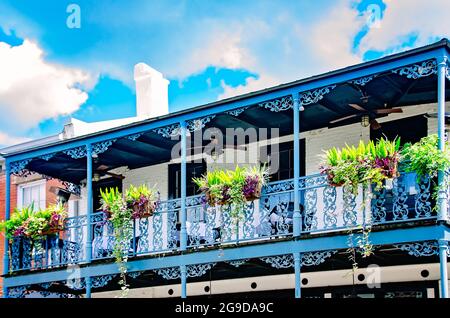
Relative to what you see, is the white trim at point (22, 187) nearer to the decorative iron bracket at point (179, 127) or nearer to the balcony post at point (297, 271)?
the decorative iron bracket at point (179, 127)

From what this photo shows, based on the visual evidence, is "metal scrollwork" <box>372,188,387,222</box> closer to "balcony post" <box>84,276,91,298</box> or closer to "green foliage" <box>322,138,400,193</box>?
"green foliage" <box>322,138,400,193</box>

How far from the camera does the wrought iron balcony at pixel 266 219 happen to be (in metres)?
11.7

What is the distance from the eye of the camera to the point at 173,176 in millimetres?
16891

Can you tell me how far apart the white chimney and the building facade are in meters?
2.72

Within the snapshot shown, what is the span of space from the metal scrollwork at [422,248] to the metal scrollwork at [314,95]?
2776 millimetres

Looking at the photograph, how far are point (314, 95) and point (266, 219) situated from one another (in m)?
2.29

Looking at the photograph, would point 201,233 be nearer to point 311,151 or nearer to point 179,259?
point 179,259

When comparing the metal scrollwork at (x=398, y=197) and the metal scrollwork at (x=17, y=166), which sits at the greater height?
the metal scrollwork at (x=17, y=166)

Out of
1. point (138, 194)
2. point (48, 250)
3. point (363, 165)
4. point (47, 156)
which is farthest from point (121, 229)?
point (363, 165)

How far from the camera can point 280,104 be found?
1301 centimetres

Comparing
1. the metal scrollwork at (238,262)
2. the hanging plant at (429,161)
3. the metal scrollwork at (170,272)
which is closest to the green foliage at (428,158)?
the hanging plant at (429,161)

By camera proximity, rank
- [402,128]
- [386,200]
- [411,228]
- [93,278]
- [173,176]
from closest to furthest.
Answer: [411,228], [386,200], [402,128], [93,278], [173,176]
